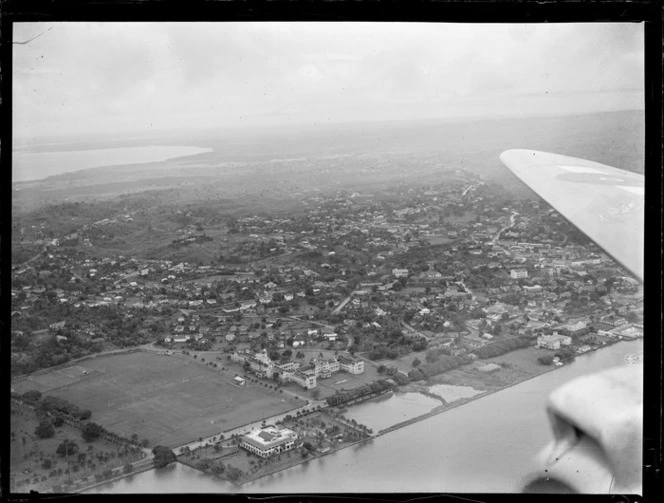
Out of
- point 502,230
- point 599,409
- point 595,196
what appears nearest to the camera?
point 595,196

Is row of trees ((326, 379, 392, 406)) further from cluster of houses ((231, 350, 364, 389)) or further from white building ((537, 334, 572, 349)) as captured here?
white building ((537, 334, 572, 349))

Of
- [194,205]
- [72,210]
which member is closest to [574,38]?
[194,205]

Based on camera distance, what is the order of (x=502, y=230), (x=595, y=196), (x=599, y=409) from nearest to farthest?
(x=595, y=196) < (x=599, y=409) < (x=502, y=230)

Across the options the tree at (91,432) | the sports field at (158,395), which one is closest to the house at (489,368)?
the sports field at (158,395)

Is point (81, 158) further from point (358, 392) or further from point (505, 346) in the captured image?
point (505, 346)

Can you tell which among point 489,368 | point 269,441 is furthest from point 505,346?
point 269,441

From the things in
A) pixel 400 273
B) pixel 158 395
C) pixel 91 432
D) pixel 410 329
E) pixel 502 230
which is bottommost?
pixel 91 432

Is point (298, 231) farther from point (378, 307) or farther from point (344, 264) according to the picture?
point (378, 307)
